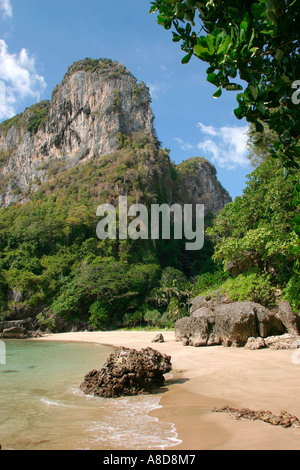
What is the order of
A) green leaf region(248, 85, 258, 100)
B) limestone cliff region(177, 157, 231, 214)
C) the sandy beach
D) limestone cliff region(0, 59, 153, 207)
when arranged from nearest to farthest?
green leaf region(248, 85, 258, 100), the sandy beach, limestone cliff region(0, 59, 153, 207), limestone cliff region(177, 157, 231, 214)

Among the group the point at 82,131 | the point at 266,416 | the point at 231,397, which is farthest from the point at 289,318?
the point at 82,131

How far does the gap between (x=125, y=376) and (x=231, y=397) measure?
1955 mm

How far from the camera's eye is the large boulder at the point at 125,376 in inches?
227

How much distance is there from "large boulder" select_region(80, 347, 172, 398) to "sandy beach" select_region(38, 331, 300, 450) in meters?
0.37

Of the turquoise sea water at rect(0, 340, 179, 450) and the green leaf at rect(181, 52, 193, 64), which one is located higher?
the green leaf at rect(181, 52, 193, 64)

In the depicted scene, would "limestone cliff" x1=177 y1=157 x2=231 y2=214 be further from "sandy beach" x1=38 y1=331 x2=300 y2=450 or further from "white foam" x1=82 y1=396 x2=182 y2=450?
"white foam" x1=82 y1=396 x2=182 y2=450

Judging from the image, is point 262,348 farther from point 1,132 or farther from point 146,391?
point 1,132

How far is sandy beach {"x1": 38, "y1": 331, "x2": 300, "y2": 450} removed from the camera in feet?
10.1

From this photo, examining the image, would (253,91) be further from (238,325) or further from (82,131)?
(82,131)

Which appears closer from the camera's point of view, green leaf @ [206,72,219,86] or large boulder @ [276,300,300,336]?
green leaf @ [206,72,219,86]

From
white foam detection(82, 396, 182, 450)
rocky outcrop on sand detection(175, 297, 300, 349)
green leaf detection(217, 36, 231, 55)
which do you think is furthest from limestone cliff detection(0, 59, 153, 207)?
green leaf detection(217, 36, 231, 55)

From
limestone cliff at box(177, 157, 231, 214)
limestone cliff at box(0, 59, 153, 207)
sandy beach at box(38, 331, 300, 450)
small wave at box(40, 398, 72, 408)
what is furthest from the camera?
limestone cliff at box(177, 157, 231, 214)

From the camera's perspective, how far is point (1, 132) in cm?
9038
